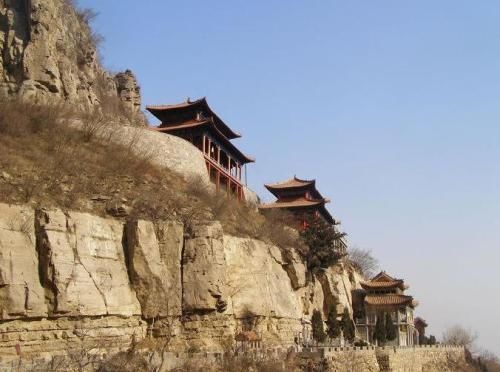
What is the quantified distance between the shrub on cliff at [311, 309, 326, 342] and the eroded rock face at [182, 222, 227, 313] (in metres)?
7.28

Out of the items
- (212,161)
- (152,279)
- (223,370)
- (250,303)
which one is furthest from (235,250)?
(212,161)

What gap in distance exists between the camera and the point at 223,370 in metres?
16.5

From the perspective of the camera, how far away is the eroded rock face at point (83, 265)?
15648 millimetres

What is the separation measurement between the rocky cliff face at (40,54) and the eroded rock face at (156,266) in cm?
1158

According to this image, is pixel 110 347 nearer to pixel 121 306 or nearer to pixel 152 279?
pixel 121 306

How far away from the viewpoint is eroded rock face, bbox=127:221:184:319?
705 inches

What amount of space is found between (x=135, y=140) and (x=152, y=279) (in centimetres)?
935

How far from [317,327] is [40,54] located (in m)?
17.5

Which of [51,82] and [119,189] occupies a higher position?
[51,82]

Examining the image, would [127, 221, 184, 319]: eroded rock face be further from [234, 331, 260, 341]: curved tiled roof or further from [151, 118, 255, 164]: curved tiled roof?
[151, 118, 255, 164]: curved tiled roof

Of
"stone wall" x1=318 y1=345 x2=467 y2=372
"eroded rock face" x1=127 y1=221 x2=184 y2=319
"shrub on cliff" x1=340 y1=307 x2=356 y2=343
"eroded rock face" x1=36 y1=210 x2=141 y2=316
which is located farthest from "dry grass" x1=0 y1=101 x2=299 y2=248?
"stone wall" x1=318 y1=345 x2=467 y2=372

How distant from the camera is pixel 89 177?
66.5 feet

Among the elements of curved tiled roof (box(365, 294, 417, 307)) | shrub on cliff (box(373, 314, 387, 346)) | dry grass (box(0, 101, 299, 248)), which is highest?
dry grass (box(0, 101, 299, 248))

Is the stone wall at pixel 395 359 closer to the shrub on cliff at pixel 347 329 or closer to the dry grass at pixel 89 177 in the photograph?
the shrub on cliff at pixel 347 329
